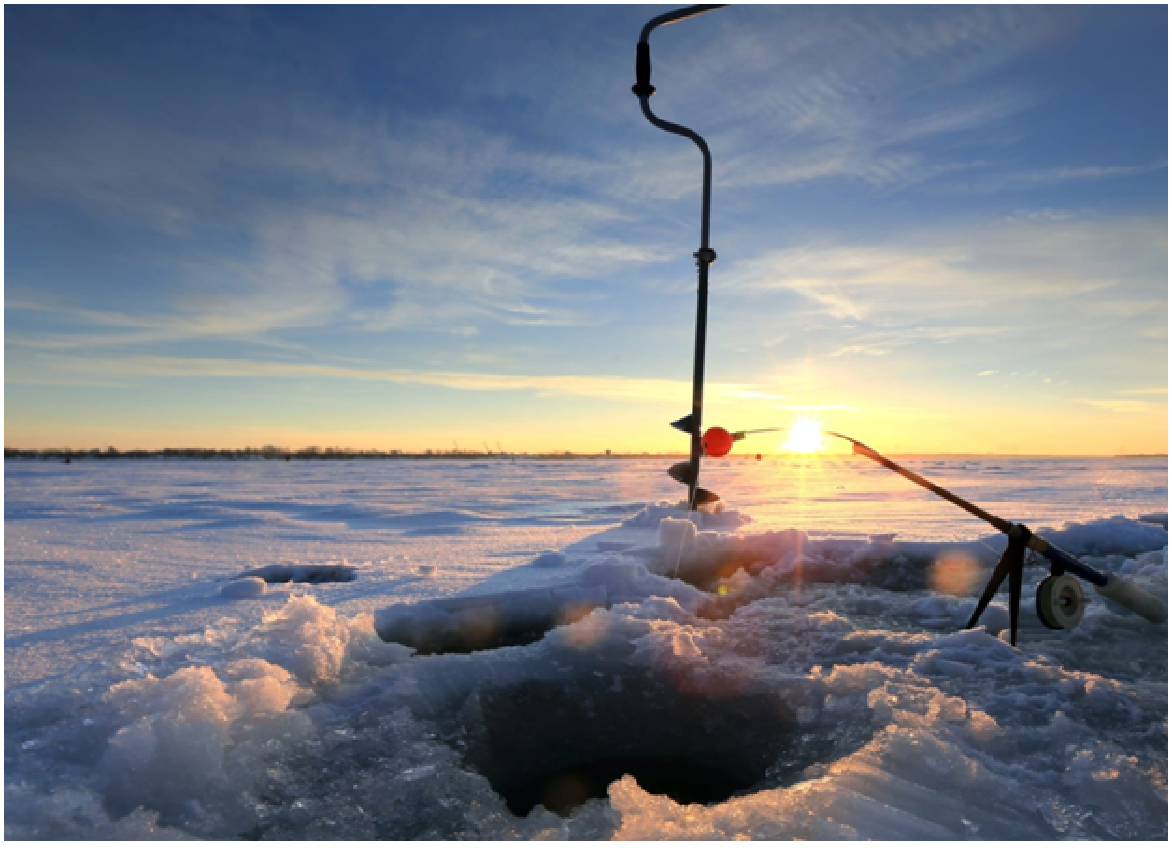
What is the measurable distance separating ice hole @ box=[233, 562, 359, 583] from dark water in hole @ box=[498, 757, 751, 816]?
3697 millimetres

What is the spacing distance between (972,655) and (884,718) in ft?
4.17

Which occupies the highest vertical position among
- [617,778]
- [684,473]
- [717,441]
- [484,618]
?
[717,441]

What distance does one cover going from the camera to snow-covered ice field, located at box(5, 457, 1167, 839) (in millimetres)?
2355

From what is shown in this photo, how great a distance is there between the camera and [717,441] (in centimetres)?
280

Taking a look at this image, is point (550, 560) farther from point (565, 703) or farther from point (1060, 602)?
point (1060, 602)

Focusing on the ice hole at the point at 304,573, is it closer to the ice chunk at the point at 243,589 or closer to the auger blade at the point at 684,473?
the ice chunk at the point at 243,589

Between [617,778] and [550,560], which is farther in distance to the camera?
[550,560]

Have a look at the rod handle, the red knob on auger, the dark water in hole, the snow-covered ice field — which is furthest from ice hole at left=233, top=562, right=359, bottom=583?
the rod handle

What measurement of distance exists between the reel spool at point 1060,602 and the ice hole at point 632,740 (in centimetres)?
102

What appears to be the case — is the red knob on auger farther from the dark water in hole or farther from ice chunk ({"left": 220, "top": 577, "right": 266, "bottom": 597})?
ice chunk ({"left": 220, "top": 577, "right": 266, "bottom": 597})

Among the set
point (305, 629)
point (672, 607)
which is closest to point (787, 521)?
point (672, 607)

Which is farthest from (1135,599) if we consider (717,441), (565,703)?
(565,703)

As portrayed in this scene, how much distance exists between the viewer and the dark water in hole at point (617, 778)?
2.74 meters

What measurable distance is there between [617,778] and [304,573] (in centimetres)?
426
